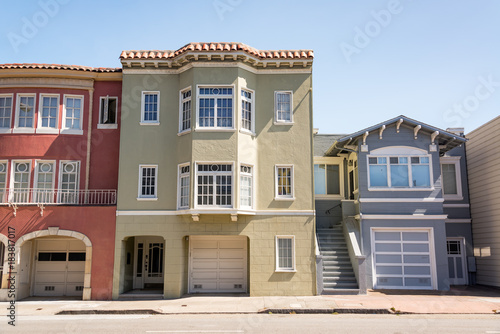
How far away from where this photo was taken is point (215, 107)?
1844 cm

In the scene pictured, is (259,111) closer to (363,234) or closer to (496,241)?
(363,234)

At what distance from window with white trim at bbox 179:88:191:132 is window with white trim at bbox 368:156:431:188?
8.22m

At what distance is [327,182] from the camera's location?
22.9m

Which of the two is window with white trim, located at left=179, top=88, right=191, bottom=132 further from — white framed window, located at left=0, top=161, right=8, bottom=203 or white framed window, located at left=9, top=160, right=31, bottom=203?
white framed window, located at left=0, top=161, right=8, bottom=203

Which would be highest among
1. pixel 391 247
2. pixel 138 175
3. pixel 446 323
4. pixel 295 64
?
pixel 295 64

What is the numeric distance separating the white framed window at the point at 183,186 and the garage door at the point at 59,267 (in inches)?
205

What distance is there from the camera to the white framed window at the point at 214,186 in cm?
1783

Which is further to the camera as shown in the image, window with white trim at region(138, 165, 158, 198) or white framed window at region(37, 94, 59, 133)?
white framed window at region(37, 94, 59, 133)

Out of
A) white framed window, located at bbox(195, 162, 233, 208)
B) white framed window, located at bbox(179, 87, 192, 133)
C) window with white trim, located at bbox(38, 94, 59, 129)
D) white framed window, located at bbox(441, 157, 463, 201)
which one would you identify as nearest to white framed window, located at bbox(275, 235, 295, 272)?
white framed window, located at bbox(195, 162, 233, 208)

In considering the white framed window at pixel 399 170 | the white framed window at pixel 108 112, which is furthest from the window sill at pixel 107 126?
the white framed window at pixel 399 170

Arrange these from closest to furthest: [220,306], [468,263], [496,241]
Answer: [220,306] → [496,241] → [468,263]

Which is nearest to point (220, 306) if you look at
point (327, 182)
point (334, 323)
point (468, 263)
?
point (334, 323)

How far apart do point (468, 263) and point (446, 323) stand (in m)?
9.71

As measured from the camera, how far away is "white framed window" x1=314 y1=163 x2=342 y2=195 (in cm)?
2283
